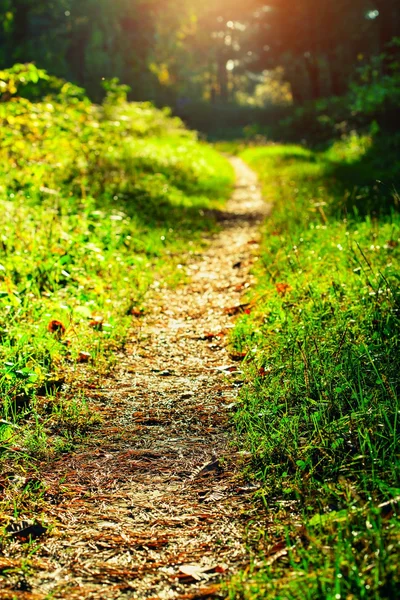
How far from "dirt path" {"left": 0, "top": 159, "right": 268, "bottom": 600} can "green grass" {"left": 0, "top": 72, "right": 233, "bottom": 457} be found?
0.97ft

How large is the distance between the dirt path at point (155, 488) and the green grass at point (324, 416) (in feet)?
0.52

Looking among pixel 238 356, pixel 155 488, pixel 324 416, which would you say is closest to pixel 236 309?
pixel 238 356

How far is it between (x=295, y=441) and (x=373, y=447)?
387 millimetres

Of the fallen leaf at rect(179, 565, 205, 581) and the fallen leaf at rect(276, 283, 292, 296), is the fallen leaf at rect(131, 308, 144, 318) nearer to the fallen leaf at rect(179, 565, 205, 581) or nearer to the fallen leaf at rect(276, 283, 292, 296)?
the fallen leaf at rect(276, 283, 292, 296)

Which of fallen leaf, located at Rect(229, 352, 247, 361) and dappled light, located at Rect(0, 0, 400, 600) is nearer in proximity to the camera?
dappled light, located at Rect(0, 0, 400, 600)

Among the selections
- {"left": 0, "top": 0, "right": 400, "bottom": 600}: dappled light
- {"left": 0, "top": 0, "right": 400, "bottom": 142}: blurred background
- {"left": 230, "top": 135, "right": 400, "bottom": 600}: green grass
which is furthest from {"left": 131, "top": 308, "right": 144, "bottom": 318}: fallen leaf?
{"left": 0, "top": 0, "right": 400, "bottom": 142}: blurred background

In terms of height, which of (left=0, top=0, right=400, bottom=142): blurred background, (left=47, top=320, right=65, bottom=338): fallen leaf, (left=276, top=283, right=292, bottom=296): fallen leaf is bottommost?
(left=47, top=320, right=65, bottom=338): fallen leaf

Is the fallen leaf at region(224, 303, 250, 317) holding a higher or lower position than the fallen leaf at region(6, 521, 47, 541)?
lower

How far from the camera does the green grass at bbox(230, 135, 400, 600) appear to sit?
204 centimetres

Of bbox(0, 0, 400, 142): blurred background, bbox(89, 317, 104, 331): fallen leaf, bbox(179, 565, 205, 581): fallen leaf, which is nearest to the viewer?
bbox(179, 565, 205, 581): fallen leaf

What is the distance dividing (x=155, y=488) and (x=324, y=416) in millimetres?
951

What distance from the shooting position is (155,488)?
2799mm

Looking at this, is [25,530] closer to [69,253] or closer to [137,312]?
[137,312]

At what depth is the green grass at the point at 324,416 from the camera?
2.04m
